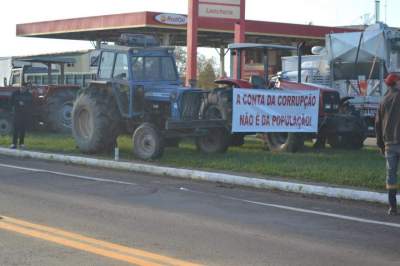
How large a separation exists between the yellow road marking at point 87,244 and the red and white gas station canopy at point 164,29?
31282 mm

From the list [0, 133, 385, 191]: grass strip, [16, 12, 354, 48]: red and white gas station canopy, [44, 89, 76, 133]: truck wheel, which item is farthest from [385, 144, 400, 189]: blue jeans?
[16, 12, 354, 48]: red and white gas station canopy

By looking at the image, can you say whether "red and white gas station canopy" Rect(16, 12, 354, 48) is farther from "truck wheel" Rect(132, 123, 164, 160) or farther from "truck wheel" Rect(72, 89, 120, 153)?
"truck wheel" Rect(132, 123, 164, 160)

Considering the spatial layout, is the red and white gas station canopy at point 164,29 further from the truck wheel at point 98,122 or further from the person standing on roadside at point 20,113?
the truck wheel at point 98,122

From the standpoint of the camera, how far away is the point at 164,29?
42.7 meters

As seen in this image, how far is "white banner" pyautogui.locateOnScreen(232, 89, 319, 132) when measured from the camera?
16.4 meters

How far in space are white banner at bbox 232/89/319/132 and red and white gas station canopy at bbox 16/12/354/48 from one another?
22.2 metres

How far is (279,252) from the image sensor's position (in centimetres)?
724

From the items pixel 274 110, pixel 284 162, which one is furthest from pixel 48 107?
pixel 284 162

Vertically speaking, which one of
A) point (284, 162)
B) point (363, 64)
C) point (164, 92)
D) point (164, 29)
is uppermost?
point (164, 29)

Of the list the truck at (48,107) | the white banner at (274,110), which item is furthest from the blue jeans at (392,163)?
the truck at (48,107)

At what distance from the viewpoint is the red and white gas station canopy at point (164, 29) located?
41.2 metres

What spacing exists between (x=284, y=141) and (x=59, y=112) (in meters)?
9.83

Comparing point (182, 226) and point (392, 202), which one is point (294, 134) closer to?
point (392, 202)

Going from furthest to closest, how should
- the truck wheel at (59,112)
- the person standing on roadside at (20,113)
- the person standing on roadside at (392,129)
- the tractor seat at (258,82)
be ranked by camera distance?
the truck wheel at (59,112)
the person standing on roadside at (20,113)
the tractor seat at (258,82)
the person standing on roadside at (392,129)
